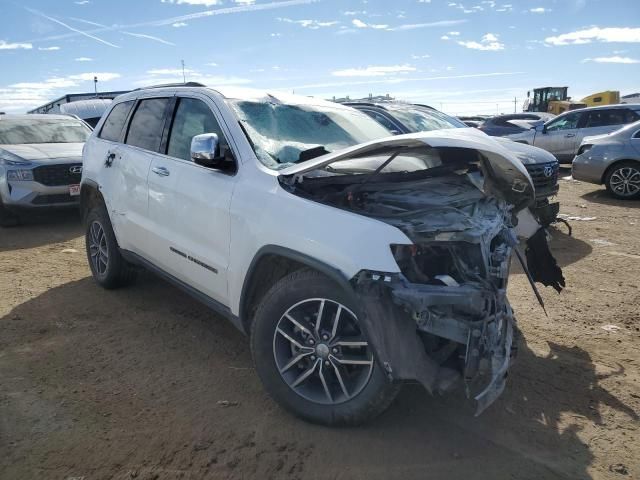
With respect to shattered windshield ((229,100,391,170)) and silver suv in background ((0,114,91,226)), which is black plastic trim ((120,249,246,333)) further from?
silver suv in background ((0,114,91,226))

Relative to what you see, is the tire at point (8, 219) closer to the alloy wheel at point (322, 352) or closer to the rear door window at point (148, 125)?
the rear door window at point (148, 125)

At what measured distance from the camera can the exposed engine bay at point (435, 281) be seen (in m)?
2.52

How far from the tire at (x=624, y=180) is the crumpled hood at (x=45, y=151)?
9.72 m

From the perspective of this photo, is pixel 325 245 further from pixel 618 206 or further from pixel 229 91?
pixel 618 206

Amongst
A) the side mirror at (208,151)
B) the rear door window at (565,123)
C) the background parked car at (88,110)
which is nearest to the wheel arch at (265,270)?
the side mirror at (208,151)

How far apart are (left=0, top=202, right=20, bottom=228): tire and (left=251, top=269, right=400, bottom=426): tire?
7304mm

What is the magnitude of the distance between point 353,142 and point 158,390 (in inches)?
88.1

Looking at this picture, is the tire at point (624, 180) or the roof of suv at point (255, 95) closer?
the roof of suv at point (255, 95)

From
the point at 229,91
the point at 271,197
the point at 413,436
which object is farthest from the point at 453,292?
the point at 229,91

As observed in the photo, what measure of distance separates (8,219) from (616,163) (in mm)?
11040

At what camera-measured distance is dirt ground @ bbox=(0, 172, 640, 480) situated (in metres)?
2.64

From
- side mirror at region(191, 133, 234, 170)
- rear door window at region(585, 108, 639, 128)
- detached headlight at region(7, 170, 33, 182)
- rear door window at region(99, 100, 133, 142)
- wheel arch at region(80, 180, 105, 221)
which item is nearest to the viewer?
side mirror at region(191, 133, 234, 170)

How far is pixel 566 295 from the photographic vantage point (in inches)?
200

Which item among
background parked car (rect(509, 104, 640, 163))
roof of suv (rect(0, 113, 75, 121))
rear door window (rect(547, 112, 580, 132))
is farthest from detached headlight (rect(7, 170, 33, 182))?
rear door window (rect(547, 112, 580, 132))
